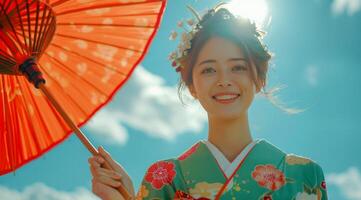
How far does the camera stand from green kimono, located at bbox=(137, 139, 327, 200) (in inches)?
128

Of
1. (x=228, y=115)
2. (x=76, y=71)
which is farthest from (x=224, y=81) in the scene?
(x=76, y=71)

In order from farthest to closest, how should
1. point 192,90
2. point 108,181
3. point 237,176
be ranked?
point 192,90 → point 108,181 → point 237,176

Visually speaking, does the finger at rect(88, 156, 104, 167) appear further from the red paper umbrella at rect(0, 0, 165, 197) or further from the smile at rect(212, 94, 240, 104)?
the red paper umbrella at rect(0, 0, 165, 197)

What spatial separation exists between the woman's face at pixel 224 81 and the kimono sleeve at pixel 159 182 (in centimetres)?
47

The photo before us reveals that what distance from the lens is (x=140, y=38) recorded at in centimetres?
560

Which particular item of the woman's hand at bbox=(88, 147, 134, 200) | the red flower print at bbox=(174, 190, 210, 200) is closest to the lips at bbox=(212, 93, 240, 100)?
the red flower print at bbox=(174, 190, 210, 200)

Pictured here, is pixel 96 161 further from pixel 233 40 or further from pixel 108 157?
pixel 233 40

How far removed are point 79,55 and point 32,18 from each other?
0.69 meters

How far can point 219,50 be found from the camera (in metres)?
3.56

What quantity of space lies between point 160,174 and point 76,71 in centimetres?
257

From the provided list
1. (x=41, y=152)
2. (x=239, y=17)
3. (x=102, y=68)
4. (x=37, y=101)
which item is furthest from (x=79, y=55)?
(x=239, y=17)

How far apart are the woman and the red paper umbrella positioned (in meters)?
1.83

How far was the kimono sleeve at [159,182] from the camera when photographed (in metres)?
3.43

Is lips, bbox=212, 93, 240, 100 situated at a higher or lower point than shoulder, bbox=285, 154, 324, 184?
higher
